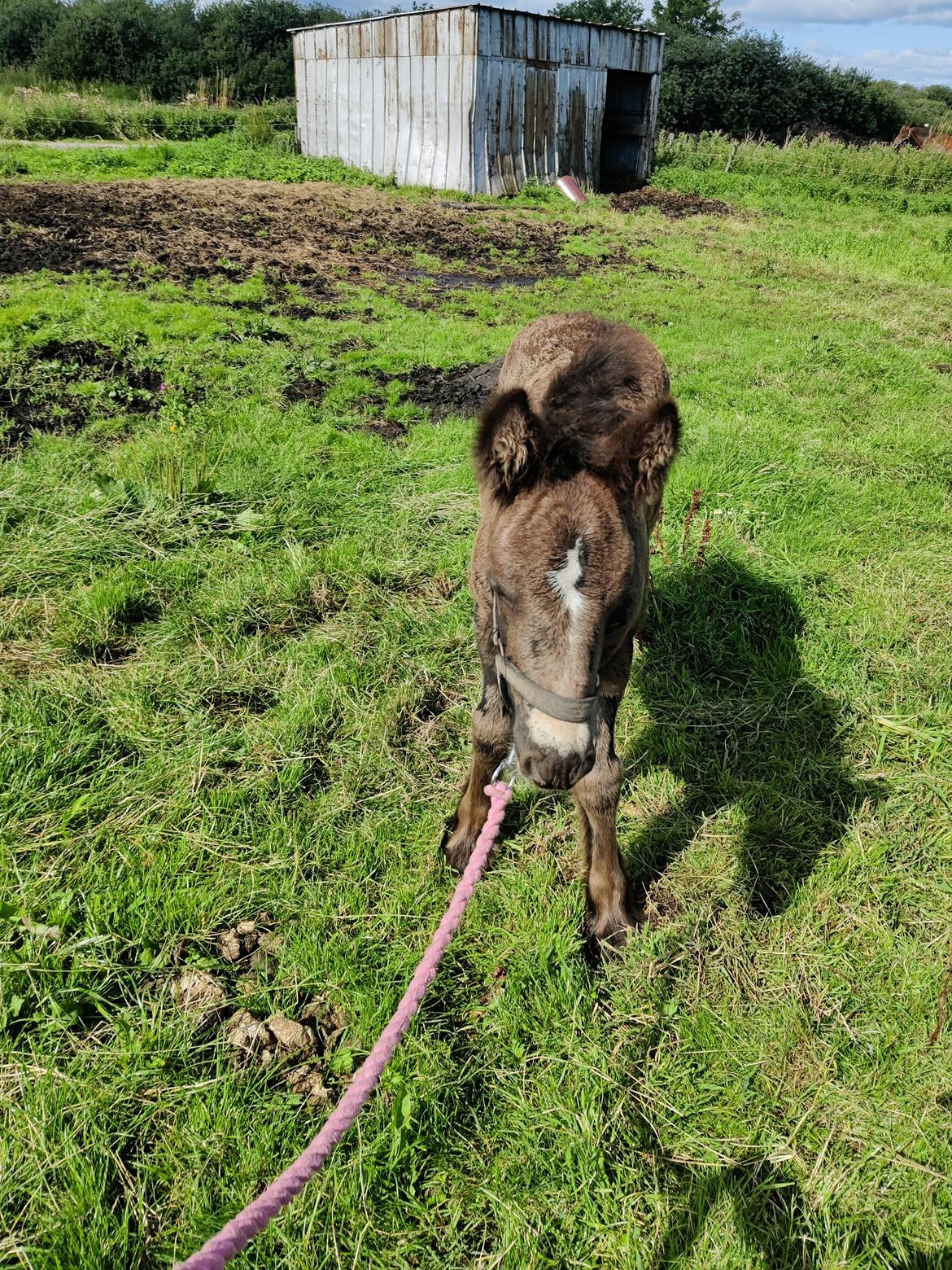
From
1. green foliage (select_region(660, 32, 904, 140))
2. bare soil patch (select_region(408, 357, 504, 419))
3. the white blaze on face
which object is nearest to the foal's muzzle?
the white blaze on face

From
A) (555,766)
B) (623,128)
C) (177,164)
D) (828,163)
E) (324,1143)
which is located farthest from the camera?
(828,163)

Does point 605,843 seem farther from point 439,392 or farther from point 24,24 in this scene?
point 24,24

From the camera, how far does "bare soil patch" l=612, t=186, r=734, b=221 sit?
17406mm

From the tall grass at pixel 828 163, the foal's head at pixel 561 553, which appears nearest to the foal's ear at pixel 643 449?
the foal's head at pixel 561 553

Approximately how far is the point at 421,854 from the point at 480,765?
435mm

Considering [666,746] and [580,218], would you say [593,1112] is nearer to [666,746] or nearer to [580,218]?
[666,746]

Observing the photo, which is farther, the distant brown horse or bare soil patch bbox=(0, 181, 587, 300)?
the distant brown horse

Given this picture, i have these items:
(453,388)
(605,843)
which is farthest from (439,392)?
(605,843)

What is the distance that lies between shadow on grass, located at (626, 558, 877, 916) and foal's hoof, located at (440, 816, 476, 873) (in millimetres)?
703

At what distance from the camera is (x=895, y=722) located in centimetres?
387

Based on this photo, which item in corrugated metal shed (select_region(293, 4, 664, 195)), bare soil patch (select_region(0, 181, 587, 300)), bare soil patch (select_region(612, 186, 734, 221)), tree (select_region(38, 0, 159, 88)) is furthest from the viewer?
tree (select_region(38, 0, 159, 88))

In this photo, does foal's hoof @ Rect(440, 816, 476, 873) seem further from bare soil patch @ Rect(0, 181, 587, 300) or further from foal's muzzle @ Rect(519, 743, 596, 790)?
bare soil patch @ Rect(0, 181, 587, 300)

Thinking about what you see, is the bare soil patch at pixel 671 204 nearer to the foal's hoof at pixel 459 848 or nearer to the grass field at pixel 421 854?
the grass field at pixel 421 854

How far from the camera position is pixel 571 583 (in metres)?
2.15
